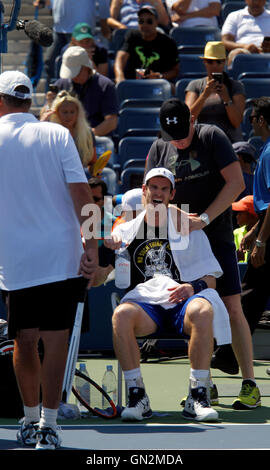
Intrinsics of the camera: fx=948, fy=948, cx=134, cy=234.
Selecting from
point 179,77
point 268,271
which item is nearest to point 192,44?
point 179,77

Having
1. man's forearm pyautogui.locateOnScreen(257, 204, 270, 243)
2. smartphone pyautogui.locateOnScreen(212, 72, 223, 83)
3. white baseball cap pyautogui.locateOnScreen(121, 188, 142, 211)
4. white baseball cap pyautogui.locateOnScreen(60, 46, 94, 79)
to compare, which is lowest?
man's forearm pyautogui.locateOnScreen(257, 204, 270, 243)

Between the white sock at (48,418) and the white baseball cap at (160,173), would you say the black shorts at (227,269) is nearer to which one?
the white baseball cap at (160,173)

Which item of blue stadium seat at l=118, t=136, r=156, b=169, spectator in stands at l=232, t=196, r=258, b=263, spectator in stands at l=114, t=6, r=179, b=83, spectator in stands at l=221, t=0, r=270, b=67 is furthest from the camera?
spectator in stands at l=221, t=0, r=270, b=67

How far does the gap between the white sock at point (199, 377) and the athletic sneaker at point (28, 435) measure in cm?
112

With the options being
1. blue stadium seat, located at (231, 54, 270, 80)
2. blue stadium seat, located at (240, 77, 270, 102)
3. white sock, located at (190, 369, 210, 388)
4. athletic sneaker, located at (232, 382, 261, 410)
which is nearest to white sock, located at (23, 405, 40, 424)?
white sock, located at (190, 369, 210, 388)

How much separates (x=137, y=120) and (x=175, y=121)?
494cm

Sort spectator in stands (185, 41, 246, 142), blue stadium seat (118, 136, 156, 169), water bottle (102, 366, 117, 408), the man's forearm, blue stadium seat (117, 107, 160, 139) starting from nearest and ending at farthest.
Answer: water bottle (102, 366, 117, 408) → the man's forearm → spectator in stands (185, 41, 246, 142) → blue stadium seat (118, 136, 156, 169) → blue stadium seat (117, 107, 160, 139)

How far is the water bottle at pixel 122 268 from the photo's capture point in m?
5.75

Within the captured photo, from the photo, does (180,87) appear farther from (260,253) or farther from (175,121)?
(175,121)

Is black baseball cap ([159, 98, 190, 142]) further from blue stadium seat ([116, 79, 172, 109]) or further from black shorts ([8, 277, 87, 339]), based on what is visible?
blue stadium seat ([116, 79, 172, 109])

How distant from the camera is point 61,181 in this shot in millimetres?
4531

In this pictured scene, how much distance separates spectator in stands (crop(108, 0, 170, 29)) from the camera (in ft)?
40.1

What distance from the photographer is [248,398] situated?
5762 mm

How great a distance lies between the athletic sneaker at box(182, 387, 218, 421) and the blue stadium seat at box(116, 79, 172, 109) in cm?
595
